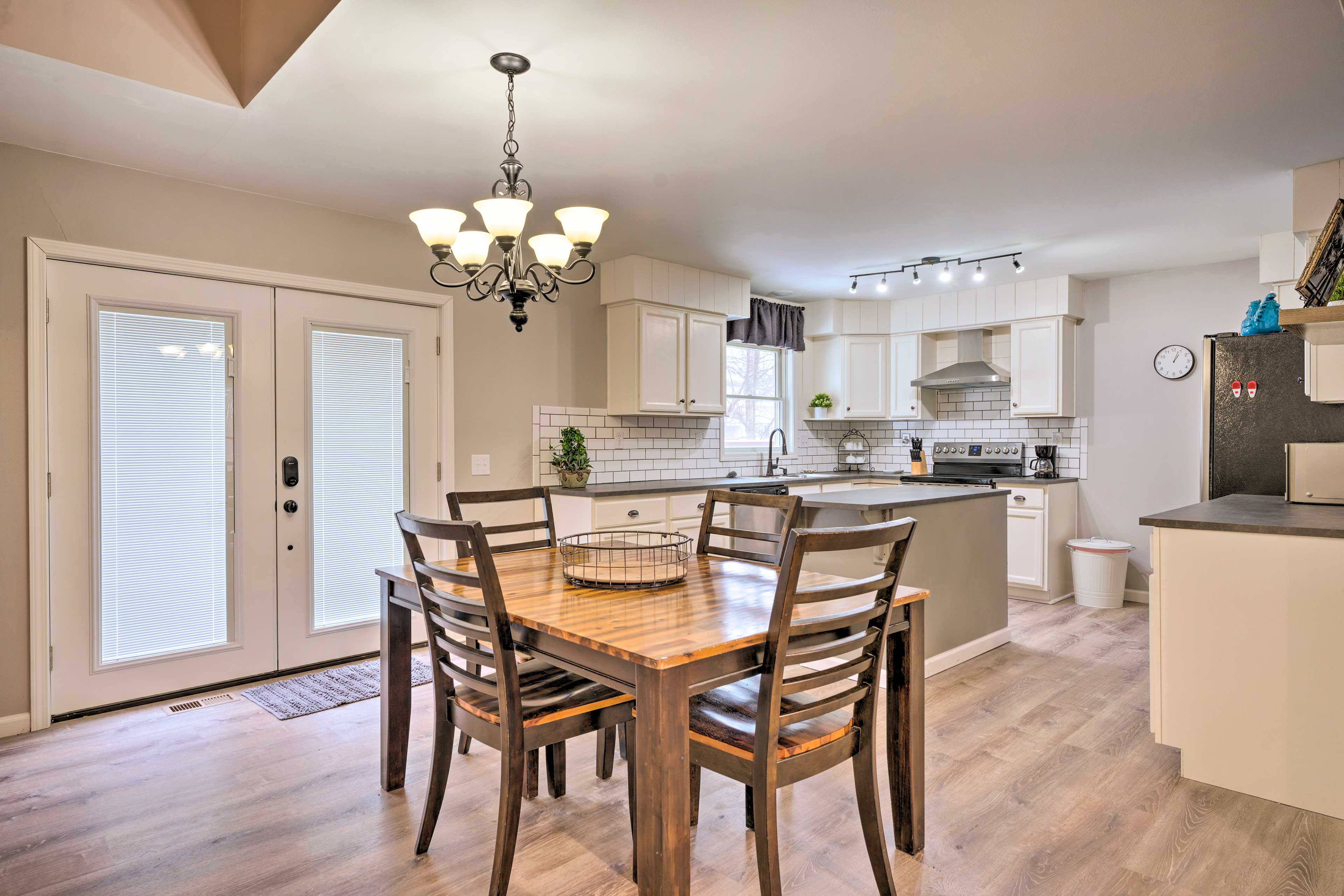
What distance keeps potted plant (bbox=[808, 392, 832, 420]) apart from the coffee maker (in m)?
1.66

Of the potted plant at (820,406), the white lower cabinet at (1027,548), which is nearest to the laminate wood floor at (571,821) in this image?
the white lower cabinet at (1027,548)

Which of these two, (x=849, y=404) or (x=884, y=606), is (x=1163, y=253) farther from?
(x=884, y=606)

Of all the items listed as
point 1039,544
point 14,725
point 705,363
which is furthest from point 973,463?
point 14,725

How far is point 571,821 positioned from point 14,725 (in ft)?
7.77

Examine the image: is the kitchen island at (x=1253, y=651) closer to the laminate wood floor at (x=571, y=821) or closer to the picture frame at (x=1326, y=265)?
the laminate wood floor at (x=571, y=821)

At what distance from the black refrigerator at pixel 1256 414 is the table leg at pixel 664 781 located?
13.2ft

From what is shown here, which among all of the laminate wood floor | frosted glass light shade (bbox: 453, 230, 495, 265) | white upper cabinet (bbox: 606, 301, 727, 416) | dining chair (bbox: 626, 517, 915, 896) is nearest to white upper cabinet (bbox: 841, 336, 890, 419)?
white upper cabinet (bbox: 606, 301, 727, 416)

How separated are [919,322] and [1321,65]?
3.84 meters

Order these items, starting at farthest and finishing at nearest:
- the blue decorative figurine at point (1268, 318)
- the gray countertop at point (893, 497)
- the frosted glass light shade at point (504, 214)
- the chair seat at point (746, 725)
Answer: the blue decorative figurine at point (1268, 318), the gray countertop at point (893, 497), the frosted glass light shade at point (504, 214), the chair seat at point (746, 725)

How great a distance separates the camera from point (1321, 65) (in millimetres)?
2283

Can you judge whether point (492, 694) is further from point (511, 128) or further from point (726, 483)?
point (726, 483)

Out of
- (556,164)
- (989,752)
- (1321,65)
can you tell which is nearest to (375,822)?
(989,752)

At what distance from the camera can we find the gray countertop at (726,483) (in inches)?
170

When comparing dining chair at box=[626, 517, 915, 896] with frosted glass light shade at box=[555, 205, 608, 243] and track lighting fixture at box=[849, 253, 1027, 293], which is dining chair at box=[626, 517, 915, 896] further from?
track lighting fixture at box=[849, 253, 1027, 293]
